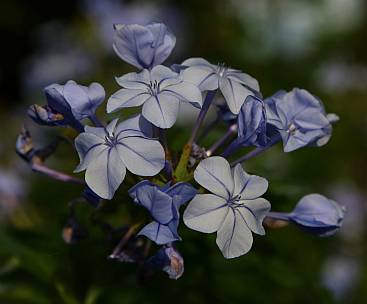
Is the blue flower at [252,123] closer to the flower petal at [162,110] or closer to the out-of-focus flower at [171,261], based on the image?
the flower petal at [162,110]

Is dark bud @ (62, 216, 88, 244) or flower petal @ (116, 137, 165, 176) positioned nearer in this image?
flower petal @ (116, 137, 165, 176)

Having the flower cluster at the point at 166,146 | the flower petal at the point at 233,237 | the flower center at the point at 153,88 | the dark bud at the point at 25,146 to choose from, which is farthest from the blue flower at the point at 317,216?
the dark bud at the point at 25,146

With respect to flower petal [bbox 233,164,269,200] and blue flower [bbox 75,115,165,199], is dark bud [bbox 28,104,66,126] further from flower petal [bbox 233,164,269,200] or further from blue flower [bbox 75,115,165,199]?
flower petal [bbox 233,164,269,200]

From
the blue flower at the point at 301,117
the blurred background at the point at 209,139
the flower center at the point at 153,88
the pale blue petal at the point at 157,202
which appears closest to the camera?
the pale blue petal at the point at 157,202

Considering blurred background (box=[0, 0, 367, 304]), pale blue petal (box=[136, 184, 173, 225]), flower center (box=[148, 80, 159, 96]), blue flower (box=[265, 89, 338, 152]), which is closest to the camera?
pale blue petal (box=[136, 184, 173, 225])

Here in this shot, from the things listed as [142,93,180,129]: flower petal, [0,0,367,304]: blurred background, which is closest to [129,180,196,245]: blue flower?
[142,93,180,129]: flower petal

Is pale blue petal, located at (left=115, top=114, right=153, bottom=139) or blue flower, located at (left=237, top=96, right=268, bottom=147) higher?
blue flower, located at (left=237, top=96, right=268, bottom=147)

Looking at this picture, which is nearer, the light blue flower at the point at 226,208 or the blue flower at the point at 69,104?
the light blue flower at the point at 226,208

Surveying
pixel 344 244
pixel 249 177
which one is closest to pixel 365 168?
pixel 344 244
